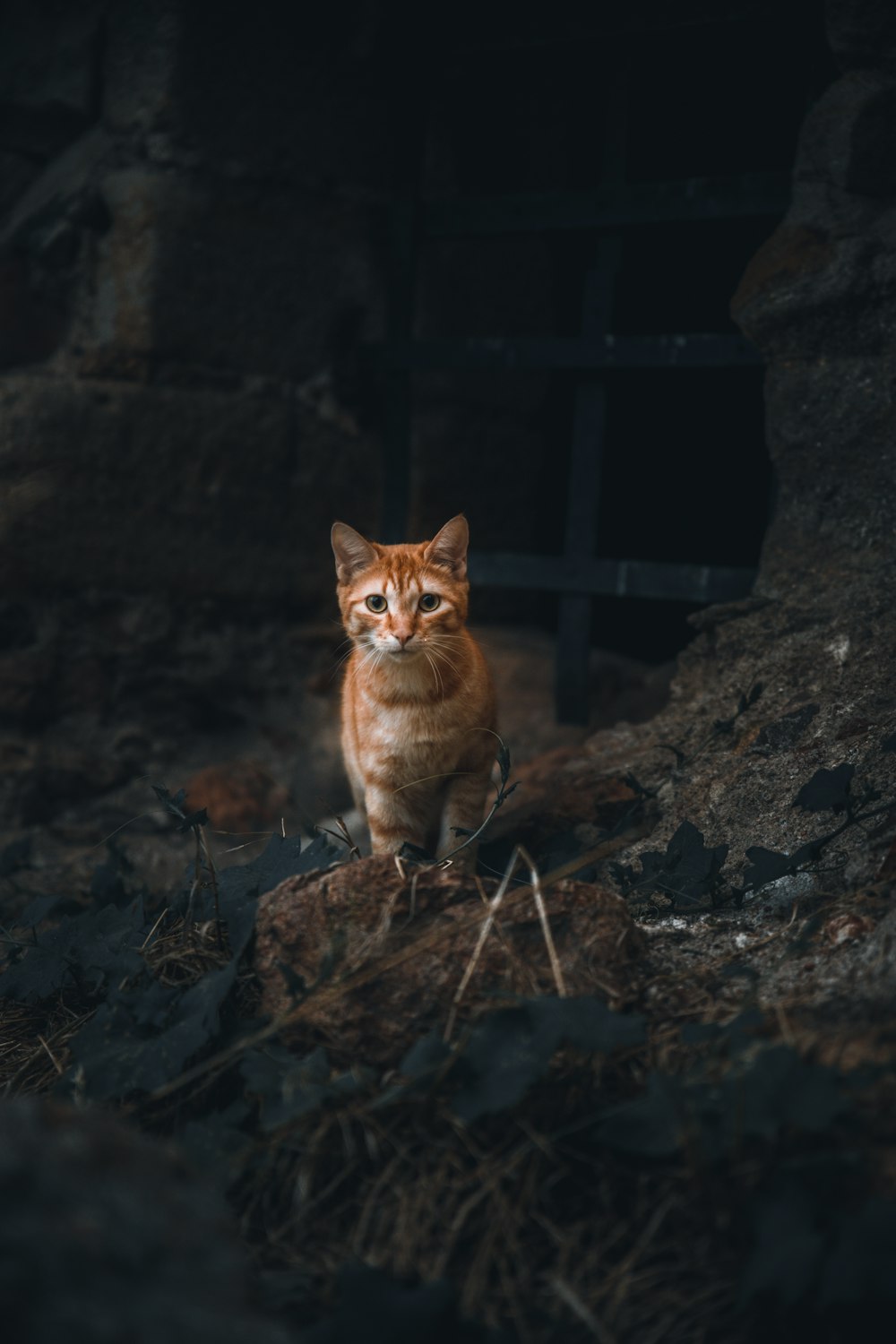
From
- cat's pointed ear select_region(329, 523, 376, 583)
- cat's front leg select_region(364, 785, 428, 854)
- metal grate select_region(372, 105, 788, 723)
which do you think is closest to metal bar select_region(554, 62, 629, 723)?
metal grate select_region(372, 105, 788, 723)

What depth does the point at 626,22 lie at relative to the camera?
3361 millimetres

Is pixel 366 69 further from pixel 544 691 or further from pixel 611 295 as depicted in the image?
pixel 544 691

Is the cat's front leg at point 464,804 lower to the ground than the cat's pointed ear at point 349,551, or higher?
lower

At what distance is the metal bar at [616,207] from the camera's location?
10.6 feet

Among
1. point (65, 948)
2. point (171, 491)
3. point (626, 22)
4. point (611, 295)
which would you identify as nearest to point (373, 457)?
point (171, 491)

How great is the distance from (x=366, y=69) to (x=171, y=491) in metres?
1.55

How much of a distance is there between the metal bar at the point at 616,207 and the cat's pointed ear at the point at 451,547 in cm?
135

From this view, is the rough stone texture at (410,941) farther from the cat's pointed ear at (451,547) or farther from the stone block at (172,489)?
the stone block at (172,489)

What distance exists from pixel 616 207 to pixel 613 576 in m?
1.14

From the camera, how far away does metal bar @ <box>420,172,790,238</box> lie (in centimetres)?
323

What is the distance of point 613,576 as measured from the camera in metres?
3.63

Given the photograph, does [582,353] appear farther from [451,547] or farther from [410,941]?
[410,941]

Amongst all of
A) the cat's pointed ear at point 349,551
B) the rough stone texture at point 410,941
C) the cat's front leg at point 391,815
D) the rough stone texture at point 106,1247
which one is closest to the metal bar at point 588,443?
the cat's pointed ear at point 349,551

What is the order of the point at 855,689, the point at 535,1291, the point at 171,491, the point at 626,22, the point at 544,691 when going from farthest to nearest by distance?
the point at 544,691, the point at 171,491, the point at 626,22, the point at 855,689, the point at 535,1291
